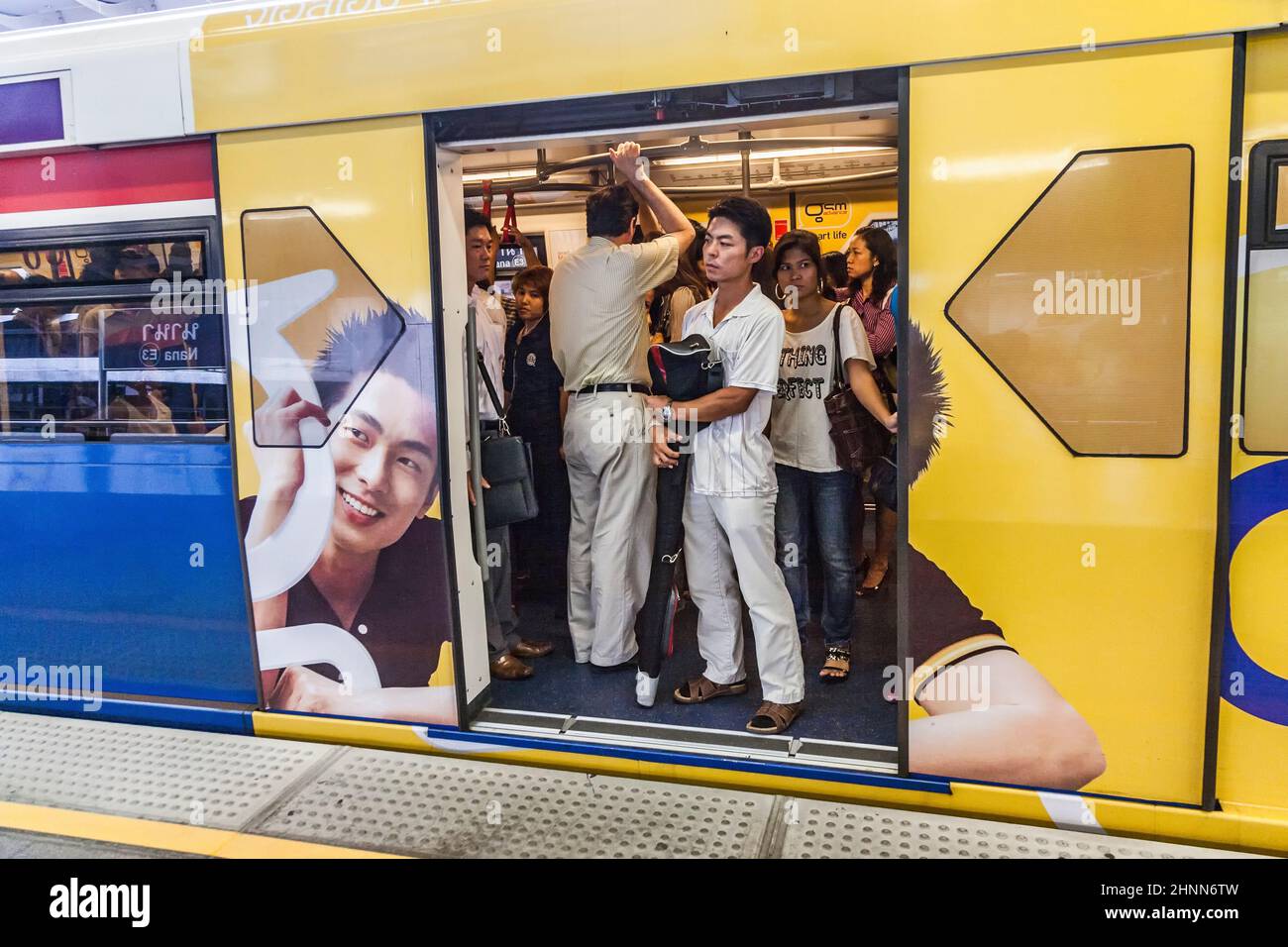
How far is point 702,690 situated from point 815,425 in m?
1.19

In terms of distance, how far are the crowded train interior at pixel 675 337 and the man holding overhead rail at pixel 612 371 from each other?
8.0 inches

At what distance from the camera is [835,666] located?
13.0ft

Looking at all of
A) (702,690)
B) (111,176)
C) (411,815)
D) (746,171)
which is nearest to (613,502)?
(702,690)

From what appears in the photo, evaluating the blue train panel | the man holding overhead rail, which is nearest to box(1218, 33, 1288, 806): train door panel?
the man holding overhead rail

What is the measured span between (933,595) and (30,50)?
3.79 meters

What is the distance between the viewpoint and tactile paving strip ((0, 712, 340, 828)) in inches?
126

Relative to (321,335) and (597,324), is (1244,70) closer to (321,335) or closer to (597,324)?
(597,324)

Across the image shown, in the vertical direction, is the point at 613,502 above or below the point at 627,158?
below

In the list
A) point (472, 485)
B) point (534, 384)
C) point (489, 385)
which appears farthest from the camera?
point (534, 384)

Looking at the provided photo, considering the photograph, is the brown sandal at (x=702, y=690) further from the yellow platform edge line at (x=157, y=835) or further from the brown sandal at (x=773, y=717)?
the yellow platform edge line at (x=157, y=835)

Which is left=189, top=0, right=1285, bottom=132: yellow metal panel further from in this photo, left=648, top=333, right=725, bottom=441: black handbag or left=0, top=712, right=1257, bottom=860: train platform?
left=0, top=712, right=1257, bottom=860: train platform

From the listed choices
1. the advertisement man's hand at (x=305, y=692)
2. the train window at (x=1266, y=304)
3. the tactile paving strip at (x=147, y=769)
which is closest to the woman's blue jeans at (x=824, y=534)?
the train window at (x=1266, y=304)

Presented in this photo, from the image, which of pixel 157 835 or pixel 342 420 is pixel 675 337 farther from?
pixel 157 835

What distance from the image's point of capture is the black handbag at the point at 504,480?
13.2 ft
